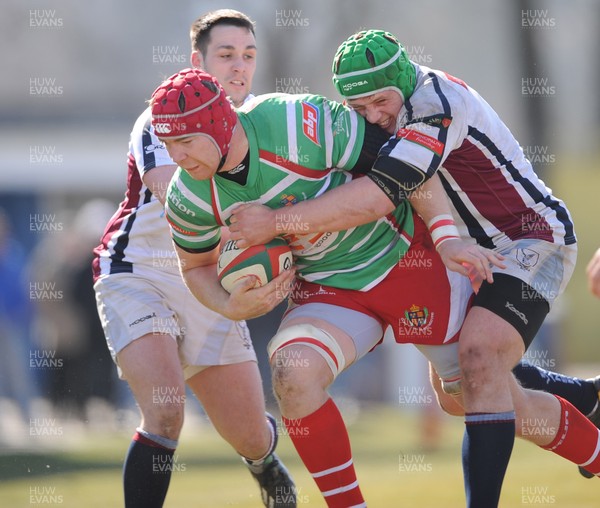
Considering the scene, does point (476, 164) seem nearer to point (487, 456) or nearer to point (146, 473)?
point (487, 456)

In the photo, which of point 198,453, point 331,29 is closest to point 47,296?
point 198,453

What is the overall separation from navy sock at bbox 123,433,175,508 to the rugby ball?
1.13m

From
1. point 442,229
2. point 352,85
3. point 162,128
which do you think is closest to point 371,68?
point 352,85

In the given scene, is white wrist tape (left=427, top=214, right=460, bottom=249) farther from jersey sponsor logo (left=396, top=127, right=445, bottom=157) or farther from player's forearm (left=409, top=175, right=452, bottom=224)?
jersey sponsor logo (left=396, top=127, right=445, bottom=157)

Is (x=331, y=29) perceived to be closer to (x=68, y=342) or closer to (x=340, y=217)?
(x=68, y=342)

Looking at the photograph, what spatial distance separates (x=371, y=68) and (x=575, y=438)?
207 cm

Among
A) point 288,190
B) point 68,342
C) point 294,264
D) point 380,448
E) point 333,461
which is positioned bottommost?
point 380,448

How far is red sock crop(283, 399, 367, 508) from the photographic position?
471cm

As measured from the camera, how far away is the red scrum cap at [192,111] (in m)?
4.40

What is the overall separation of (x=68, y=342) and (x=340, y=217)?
763 cm

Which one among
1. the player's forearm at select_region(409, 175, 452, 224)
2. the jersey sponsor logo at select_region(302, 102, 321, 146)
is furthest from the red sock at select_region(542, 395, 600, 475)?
the jersey sponsor logo at select_region(302, 102, 321, 146)

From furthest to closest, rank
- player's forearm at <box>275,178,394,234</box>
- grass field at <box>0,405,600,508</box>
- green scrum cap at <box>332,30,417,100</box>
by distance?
1. grass field at <box>0,405,600,508</box>
2. green scrum cap at <box>332,30,417,100</box>
3. player's forearm at <box>275,178,394,234</box>

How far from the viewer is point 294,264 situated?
501 cm

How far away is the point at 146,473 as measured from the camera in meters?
5.45
